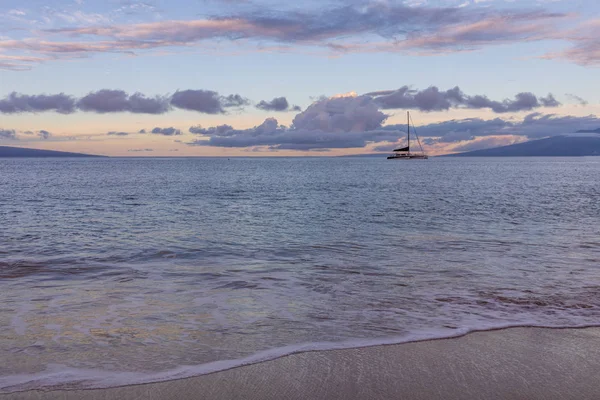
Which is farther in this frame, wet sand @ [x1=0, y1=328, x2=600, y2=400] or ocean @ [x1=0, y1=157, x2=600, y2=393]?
ocean @ [x1=0, y1=157, x2=600, y2=393]

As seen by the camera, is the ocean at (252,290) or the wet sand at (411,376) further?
the ocean at (252,290)

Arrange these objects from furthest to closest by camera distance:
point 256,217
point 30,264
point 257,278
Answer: point 256,217
point 30,264
point 257,278

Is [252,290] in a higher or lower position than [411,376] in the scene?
lower

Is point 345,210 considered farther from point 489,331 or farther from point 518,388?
point 518,388

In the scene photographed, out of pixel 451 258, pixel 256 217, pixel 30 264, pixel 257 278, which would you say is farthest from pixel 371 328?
pixel 256 217

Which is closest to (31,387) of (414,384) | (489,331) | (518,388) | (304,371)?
(304,371)

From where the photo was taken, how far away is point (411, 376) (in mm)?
6273

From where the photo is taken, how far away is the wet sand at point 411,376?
227 inches

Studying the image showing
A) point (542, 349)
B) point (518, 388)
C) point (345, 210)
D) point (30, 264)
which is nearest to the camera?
point (518, 388)

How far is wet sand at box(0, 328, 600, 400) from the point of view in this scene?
5.76 meters

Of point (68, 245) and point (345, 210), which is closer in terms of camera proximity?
point (68, 245)

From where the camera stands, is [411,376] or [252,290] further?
[252,290]

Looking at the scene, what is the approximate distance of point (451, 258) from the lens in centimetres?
1573

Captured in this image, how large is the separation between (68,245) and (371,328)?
14.4m
